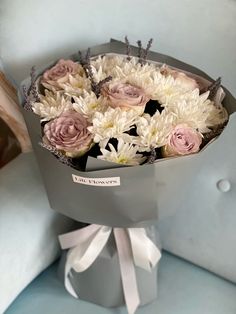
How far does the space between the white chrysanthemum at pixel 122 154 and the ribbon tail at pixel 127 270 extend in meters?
0.21

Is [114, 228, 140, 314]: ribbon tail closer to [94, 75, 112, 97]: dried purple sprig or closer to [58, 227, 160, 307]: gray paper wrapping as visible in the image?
[58, 227, 160, 307]: gray paper wrapping

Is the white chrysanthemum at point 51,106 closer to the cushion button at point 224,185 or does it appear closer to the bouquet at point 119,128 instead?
the bouquet at point 119,128

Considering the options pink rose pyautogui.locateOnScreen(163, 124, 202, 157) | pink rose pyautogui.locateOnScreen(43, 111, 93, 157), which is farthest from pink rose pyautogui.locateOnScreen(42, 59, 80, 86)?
pink rose pyautogui.locateOnScreen(163, 124, 202, 157)

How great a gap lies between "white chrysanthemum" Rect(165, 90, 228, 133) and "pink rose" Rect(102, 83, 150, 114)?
40mm

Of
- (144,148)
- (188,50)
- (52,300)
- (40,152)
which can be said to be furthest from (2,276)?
(188,50)

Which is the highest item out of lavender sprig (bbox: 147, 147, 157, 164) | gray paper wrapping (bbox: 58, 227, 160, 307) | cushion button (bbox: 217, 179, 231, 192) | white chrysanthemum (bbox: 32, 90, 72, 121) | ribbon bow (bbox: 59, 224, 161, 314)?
white chrysanthemum (bbox: 32, 90, 72, 121)

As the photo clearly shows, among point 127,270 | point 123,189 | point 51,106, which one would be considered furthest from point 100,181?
point 127,270

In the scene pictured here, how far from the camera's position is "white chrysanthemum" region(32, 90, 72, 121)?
718 mm

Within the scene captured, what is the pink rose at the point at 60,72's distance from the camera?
31.0 inches

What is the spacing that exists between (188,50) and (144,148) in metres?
0.25

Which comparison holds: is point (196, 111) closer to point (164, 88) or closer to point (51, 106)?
point (164, 88)

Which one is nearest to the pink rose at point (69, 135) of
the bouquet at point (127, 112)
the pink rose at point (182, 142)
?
the bouquet at point (127, 112)

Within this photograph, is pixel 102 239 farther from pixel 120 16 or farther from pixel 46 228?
pixel 120 16

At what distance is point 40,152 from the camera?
0.73 metres
